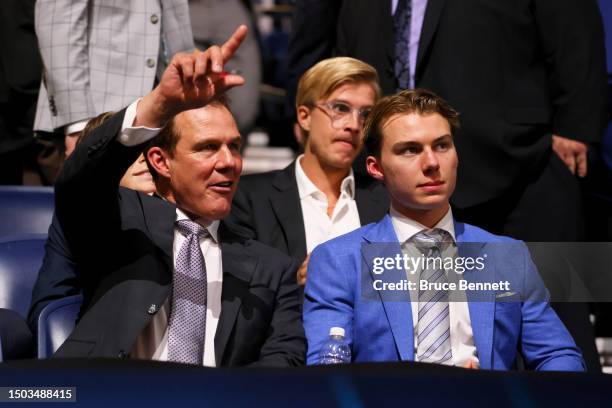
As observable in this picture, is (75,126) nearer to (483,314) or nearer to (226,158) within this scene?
(226,158)

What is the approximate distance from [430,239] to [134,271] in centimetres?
74

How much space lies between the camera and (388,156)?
9.96 ft

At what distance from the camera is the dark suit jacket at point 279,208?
3932 mm

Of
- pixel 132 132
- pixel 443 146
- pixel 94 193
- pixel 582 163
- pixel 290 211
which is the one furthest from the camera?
pixel 582 163

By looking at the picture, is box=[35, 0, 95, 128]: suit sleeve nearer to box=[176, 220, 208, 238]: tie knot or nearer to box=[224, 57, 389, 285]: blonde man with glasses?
box=[224, 57, 389, 285]: blonde man with glasses

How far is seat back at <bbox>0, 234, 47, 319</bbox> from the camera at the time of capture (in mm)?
3209

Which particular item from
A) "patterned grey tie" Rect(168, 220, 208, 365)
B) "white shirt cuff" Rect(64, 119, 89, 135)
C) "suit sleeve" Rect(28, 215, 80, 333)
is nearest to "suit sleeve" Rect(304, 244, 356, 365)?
"patterned grey tie" Rect(168, 220, 208, 365)

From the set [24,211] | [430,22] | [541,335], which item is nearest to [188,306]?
[541,335]

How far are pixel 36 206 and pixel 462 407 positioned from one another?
8.91 feet

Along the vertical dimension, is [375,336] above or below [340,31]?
below

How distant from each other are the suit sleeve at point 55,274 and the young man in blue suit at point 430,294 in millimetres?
622

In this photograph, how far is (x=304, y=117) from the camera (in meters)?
4.36

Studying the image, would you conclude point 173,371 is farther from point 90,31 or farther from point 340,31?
point 340,31

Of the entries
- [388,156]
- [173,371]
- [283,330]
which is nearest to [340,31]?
[388,156]
